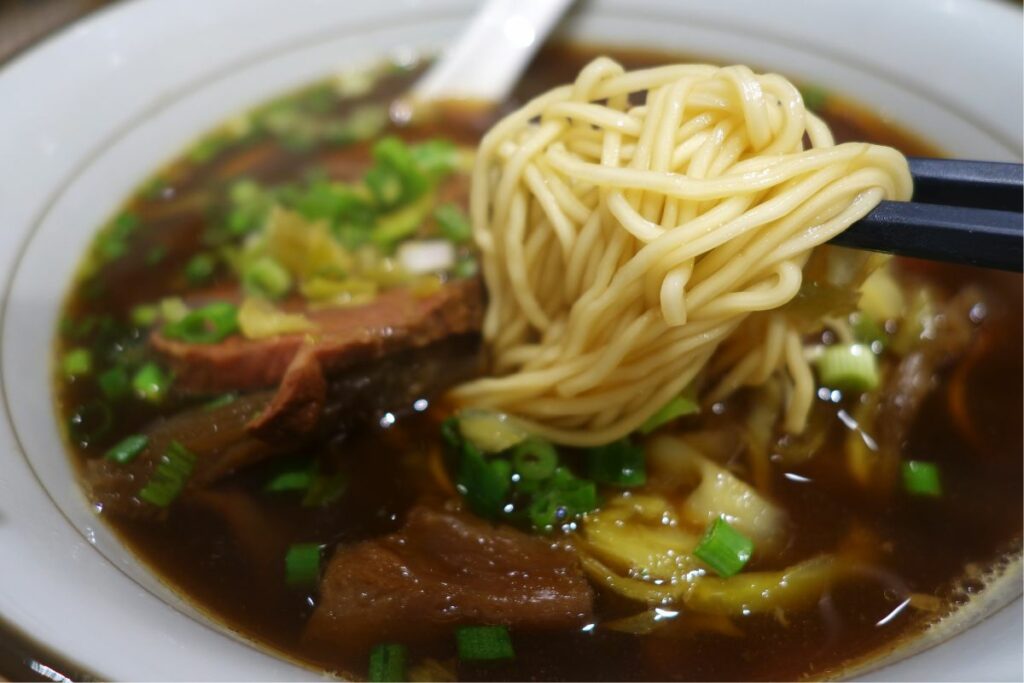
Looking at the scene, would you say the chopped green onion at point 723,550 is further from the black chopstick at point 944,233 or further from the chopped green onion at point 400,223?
the chopped green onion at point 400,223

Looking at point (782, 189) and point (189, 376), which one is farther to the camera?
point (189, 376)

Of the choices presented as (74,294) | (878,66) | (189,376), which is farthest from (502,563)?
(878,66)

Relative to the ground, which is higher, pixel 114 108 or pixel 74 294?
pixel 114 108

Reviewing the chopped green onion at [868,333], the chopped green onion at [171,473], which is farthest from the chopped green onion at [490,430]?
the chopped green onion at [868,333]

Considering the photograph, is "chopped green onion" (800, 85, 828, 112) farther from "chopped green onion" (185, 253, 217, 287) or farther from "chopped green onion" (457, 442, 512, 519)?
"chopped green onion" (185, 253, 217, 287)

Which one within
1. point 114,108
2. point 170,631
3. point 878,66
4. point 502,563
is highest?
point 878,66

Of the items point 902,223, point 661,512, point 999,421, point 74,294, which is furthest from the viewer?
point 74,294

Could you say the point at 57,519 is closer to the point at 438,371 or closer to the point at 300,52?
the point at 438,371

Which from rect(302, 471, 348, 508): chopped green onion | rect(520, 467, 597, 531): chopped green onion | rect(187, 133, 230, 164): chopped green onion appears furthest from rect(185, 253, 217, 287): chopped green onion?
rect(520, 467, 597, 531): chopped green onion

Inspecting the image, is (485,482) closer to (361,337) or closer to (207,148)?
(361,337)
